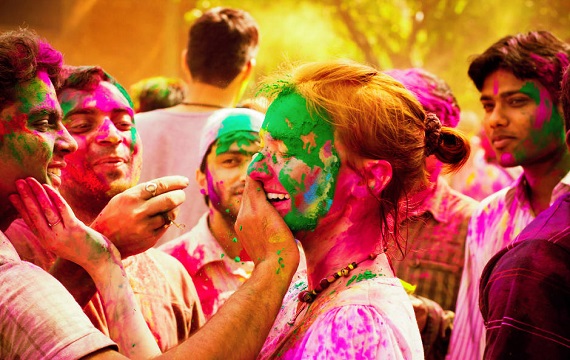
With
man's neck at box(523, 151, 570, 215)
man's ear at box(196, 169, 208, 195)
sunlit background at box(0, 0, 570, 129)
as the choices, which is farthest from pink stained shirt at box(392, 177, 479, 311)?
sunlit background at box(0, 0, 570, 129)

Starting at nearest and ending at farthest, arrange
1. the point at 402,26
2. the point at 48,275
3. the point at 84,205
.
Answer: the point at 48,275 < the point at 84,205 < the point at 402,26

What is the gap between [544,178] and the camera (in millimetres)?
4008

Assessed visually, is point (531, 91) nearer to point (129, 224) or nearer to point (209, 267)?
point (209, 267)

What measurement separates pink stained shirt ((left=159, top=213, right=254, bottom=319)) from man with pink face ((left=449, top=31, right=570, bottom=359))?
43.6 inches

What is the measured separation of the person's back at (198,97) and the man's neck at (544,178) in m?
1.74

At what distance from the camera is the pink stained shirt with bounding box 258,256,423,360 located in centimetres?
199

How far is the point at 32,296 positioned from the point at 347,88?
1044 millimetres

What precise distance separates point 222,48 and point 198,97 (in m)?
0.37

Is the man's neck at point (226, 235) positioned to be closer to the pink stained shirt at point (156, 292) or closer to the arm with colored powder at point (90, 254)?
the pink stained shirt at point (156, 292)

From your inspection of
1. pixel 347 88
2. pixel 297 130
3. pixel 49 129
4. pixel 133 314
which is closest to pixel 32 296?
pixel 133 314

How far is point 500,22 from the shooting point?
17.6m

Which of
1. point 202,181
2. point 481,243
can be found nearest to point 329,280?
point 202,181

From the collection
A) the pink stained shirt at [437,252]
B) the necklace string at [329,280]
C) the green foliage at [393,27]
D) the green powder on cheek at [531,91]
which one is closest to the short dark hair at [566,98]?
the necklace string at [329,280]

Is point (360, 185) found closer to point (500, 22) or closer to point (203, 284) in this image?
point (203, 284)
